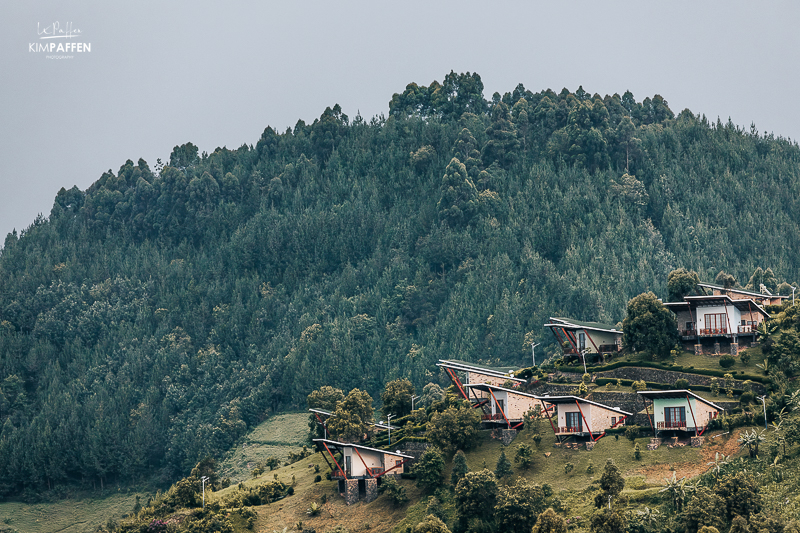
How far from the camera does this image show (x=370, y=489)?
370ft

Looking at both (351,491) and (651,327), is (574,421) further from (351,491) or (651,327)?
(351,491)

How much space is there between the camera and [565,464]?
104 metres

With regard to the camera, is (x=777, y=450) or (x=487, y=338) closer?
(x=777, y=450)

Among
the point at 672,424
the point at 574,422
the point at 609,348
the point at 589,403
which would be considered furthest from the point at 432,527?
the point at 609,348

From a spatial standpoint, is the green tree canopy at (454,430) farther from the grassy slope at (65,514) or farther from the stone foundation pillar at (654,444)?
the grassy slope at (65,514)

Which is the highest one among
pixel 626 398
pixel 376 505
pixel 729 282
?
pixel 729 282

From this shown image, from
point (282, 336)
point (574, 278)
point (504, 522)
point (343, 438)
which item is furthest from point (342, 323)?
point (504, 522)

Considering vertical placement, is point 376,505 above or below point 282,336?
below

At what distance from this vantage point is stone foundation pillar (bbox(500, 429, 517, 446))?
111769 mm

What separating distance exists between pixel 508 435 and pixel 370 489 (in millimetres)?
13948

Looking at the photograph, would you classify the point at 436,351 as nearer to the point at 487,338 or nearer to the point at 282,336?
the point at 487,338

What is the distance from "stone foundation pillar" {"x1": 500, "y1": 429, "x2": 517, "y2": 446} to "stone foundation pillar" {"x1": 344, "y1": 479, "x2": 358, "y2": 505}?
1453 cm

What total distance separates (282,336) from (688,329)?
3380 inches

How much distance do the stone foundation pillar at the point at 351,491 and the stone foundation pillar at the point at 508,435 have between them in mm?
14532
